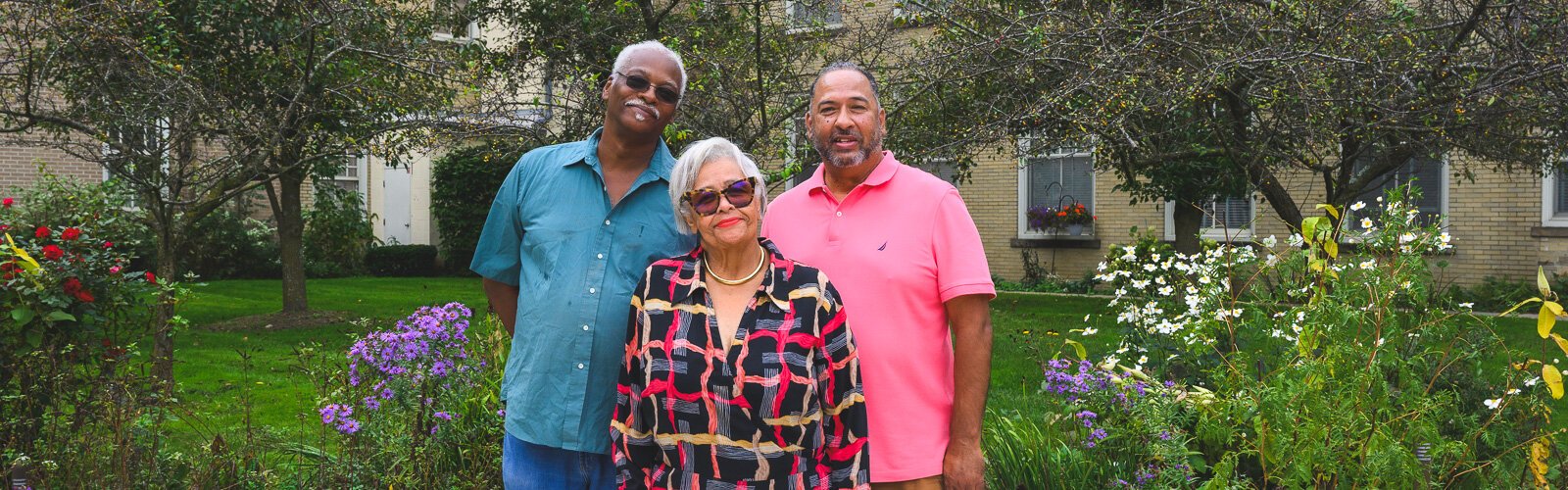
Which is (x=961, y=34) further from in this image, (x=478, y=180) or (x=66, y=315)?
(x=478, y=180)

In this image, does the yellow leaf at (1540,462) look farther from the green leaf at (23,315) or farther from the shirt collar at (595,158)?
the green leaf at (23,315)

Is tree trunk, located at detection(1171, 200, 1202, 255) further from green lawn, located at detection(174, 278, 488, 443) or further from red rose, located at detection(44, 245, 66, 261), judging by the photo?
red rose, located at detection(44, 245, 66, 261)

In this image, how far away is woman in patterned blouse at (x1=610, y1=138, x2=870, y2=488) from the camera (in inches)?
87.6

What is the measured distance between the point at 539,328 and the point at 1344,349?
2098 millimetres

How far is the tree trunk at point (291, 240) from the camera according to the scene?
10625 mm

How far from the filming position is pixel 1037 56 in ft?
21.2

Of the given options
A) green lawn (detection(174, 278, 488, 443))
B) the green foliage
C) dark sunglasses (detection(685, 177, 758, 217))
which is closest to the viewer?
dark sunglasses (detection(685, 177, 758, 217))

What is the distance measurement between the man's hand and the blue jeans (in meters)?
0.76

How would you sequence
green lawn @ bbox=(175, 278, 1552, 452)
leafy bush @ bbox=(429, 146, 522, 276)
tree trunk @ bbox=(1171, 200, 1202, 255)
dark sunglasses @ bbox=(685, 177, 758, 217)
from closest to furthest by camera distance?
dark sunglasses @ bbox=(685, 177, 758, 217)
green lawn @ bbox=(175, 278, 1552, 452)
tree trunk @ bbox=(1171, 200, 1202, 255)
leafy bush @ bbox=(429, 146, 522, 276)

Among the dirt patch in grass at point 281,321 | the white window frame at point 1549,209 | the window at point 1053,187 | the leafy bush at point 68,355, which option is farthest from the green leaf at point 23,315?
the white window frame at point 1549,209

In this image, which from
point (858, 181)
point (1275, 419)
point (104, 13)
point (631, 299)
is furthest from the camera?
point (104, 13)

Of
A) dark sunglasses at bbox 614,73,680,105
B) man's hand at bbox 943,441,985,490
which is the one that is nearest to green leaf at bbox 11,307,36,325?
dark sunglasses at bbox 614,73,680,105

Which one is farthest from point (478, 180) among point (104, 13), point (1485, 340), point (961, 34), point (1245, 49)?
point (1485, 340)

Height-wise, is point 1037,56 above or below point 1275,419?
above
